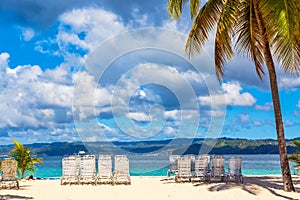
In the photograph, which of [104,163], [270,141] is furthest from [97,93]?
[270,141]

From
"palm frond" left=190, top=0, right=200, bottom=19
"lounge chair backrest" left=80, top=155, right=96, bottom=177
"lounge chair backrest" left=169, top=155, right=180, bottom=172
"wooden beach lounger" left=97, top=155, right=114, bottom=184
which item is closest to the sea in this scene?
"lounge chair backrest" left=169, top=155, right=180, bottom=172

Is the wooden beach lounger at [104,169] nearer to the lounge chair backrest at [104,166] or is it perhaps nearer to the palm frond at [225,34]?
the lounge chair backrest at [104,166]

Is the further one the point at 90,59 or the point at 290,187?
the point at 90,59

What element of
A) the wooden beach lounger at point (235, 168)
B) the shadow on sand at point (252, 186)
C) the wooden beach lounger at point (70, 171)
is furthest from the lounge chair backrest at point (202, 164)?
the wooden beach lounger at point (70, 171)

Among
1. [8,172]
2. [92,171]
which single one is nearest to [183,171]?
[92,171]

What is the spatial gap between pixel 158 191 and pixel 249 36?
5.46 m

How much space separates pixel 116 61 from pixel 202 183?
12.9 meters

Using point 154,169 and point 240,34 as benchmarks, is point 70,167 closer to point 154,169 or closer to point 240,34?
point 240,34

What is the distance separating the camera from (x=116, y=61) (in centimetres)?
2512

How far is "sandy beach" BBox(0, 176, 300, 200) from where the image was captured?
11.3m

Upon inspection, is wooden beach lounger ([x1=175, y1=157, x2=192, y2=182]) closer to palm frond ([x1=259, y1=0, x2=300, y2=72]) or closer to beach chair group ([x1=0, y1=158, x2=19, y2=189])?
beach chair group ([x1=0, y1=158, x2=19, y2=189])

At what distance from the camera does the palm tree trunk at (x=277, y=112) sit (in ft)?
38.3

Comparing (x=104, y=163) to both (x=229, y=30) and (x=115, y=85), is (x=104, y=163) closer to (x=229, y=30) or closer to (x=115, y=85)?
(x=229, y=30)

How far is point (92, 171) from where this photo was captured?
14.4 meters
